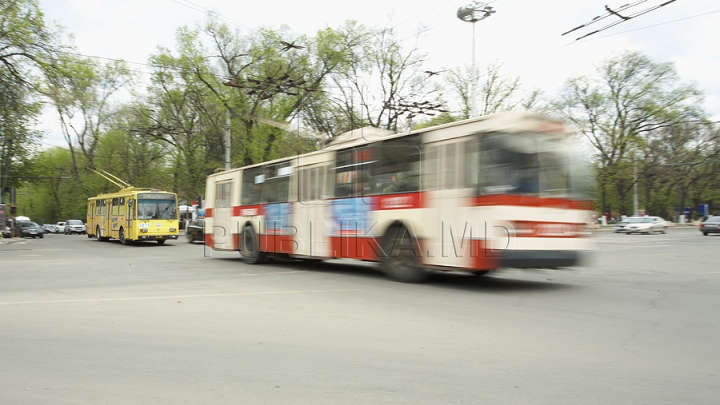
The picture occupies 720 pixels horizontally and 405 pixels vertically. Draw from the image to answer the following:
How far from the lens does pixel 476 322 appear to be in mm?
7184

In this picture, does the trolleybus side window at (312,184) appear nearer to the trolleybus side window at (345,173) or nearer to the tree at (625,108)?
the trolleybus side window at (345,173)

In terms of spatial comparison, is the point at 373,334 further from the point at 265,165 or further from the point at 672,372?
the point at 265,165

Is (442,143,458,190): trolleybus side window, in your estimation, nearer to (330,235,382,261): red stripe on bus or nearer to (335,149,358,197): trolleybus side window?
(330,235,382,261): red stripe on bus

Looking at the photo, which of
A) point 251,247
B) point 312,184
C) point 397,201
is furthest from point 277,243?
point 397,201

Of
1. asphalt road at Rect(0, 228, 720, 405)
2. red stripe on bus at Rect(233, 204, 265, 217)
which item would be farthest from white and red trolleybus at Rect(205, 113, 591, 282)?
red stripe on bus at Rect(233, 204, 265, 217)

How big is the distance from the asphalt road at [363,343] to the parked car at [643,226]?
114 ft

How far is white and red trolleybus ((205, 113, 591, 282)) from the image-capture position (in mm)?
9547

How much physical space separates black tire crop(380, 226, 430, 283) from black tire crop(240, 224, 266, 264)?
5886 millimetres

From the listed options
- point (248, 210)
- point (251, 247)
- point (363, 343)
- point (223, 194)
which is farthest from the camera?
point (223, 194)

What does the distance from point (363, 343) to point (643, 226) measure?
42706mm

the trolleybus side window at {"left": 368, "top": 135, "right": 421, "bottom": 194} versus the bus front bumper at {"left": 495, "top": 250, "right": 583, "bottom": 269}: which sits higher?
the trolleybus side window at {"left": 368, "top": 135, "right": 421, "bottom": 194}

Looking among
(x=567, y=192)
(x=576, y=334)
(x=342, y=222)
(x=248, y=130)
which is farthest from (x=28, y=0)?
(x=576, y=334)

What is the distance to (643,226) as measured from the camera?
140 feet

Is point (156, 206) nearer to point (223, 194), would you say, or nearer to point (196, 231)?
point (196, 231)
